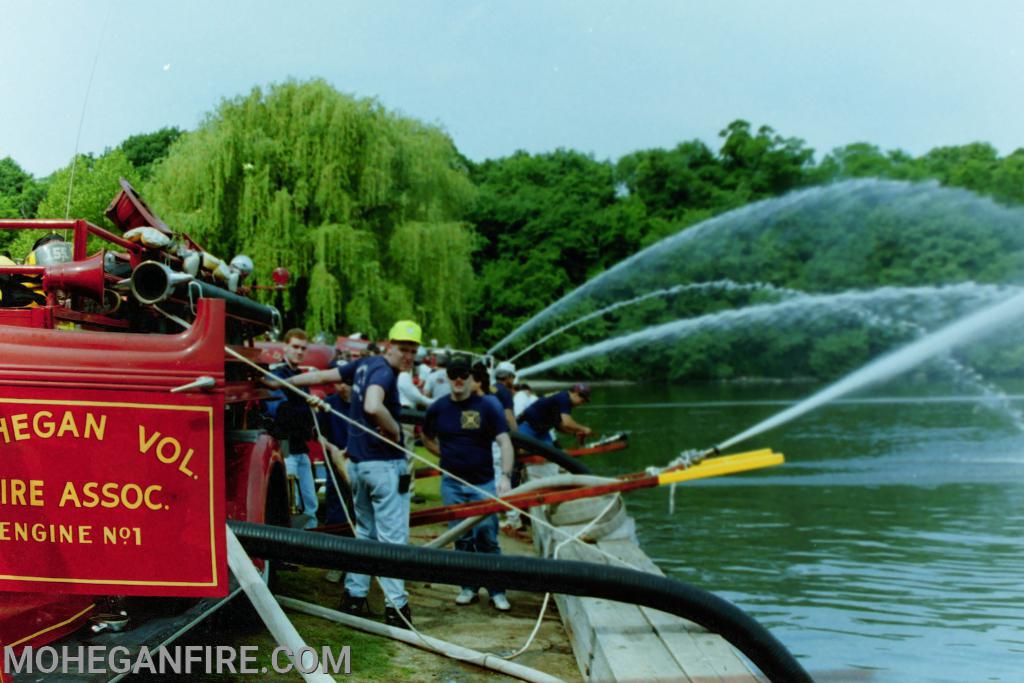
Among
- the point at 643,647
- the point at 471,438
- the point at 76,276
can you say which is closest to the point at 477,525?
the point at 471,438

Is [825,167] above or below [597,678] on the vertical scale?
above

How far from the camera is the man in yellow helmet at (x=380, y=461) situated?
7664 millimetres

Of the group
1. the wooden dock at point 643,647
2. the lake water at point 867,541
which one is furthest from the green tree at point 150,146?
the wooden dock at point 643,647

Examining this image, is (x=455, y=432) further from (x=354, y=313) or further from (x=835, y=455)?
(x=354, y=313)

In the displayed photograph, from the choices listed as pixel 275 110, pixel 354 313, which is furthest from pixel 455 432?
pixel 275 110

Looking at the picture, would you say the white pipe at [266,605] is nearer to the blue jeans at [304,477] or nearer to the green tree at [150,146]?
the blue jeans at [304,477]

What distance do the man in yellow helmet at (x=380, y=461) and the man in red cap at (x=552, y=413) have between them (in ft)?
14.7

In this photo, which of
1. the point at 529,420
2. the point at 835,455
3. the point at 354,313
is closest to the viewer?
the point at 529,420

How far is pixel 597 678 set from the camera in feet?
19.9

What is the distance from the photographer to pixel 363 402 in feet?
25.8

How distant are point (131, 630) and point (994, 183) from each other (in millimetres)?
61267

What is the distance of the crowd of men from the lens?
772 centimetres

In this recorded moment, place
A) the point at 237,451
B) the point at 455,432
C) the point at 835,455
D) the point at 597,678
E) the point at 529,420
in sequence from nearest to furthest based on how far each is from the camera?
the point at 597,678 → the point at 237,451 → the point at 455,432 → the point at 529,420 → the point at 835,455

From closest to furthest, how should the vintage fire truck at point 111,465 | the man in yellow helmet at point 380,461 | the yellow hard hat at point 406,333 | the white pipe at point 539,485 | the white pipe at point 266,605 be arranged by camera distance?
1. the vintage fire truck at point 111,465
2. the white pipe at point 266,605
3. the man in yellow helmet at point 380,461
4. the yellow hard hat at point 406,333
5. the white pipe at point 539,485
